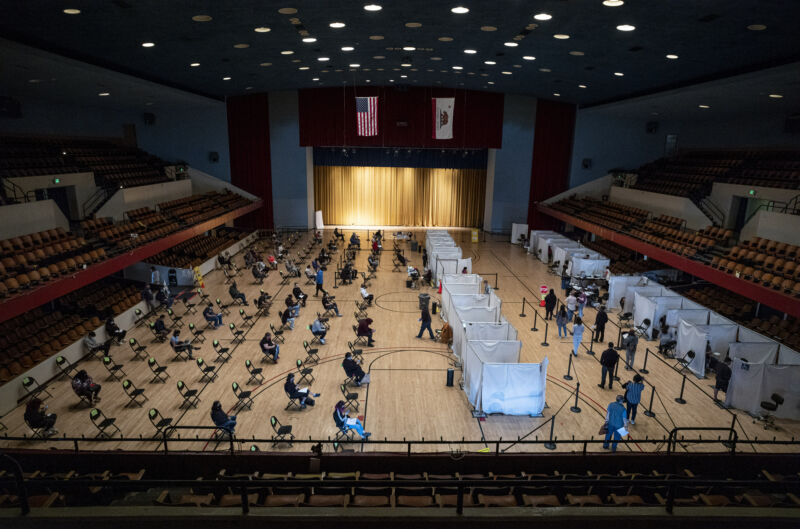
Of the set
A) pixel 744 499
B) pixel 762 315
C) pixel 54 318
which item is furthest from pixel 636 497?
pixel 54 318

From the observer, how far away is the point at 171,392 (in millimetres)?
11953

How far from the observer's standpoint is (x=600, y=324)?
15164 mm

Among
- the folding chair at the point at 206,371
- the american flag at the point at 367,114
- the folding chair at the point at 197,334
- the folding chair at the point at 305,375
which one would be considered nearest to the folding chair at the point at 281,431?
the folding chair at the point at 305,375

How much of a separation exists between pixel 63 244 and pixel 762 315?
2465 cm

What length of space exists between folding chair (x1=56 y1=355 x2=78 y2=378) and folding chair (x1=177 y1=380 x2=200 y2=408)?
142 inches

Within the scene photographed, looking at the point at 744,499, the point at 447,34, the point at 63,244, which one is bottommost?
the point at 744,499

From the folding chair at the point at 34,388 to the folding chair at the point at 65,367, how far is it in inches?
30.3

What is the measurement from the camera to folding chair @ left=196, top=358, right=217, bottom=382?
40.1 feet

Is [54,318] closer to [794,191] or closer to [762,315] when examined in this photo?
[762,315]

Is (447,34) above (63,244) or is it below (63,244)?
above

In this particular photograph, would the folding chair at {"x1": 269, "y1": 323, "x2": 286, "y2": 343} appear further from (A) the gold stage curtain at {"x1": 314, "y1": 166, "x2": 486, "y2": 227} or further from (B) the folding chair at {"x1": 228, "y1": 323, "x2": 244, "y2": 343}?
(A) the gold stage curtain at {"x1": 314, "y1": 166, "x2": 486, "y2": 227}

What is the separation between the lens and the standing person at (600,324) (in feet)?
49.3

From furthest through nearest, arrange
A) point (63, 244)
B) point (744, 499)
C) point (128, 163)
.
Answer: point (128, 163)
point (63, 244)
point (744, 499)

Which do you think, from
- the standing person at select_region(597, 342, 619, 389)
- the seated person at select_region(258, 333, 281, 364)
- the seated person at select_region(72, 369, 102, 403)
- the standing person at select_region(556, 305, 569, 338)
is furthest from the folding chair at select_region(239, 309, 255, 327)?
the standing person at select_region(597, 342, 619, 389)
